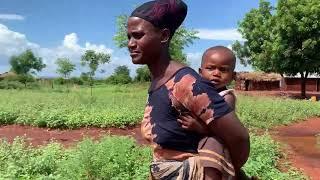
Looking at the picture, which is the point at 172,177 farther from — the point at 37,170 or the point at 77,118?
the point at 77,118

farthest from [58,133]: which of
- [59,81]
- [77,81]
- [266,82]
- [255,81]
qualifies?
[77,81]

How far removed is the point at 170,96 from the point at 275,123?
13654 mm

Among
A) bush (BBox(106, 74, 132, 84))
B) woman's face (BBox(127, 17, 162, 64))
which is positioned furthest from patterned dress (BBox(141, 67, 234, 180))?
bush (BBox(106, 74, 132, 84))

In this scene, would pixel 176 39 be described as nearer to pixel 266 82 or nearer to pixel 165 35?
pixel 266 82

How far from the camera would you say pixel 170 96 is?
1.83 meters

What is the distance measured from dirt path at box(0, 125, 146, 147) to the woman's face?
27.9 ft

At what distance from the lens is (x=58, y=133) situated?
1166cm

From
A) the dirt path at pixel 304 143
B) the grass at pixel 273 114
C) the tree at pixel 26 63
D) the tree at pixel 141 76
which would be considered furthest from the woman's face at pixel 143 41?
the tree at pixel 26 63

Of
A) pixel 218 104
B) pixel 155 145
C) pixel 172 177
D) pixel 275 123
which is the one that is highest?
pixel 218 104

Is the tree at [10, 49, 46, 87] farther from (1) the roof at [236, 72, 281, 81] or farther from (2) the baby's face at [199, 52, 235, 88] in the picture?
(2) the baby's face at [199, 52, 235, 88]

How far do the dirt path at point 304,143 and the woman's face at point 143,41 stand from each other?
605 cm

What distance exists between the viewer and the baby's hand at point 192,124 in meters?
1.79

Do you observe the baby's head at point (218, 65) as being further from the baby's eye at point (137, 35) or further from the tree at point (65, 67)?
the tree at point (65, 67)

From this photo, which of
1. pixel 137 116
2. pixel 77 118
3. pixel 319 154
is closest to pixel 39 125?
pixel 77 118
